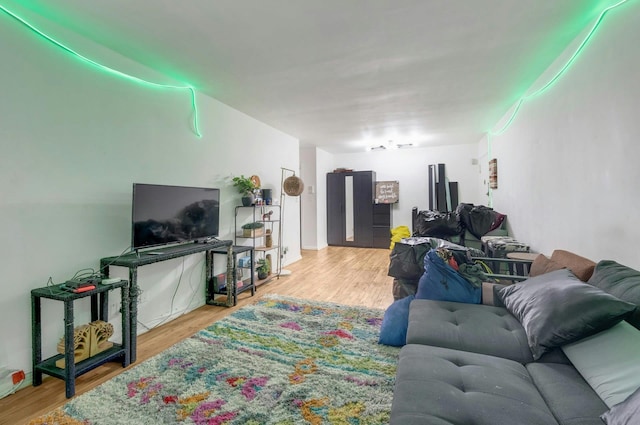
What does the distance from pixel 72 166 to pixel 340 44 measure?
89.9 inches

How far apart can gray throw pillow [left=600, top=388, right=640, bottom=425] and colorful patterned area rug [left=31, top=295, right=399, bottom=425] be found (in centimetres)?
91

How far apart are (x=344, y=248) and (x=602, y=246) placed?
17.5ft

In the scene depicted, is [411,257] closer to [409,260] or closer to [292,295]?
[409,260]

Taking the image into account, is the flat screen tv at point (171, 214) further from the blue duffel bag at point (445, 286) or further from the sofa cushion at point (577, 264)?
the sofa cushion at point (577, 264)

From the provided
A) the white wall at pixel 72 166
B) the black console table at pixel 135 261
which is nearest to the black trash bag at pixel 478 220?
the black console table at pixel 135 261

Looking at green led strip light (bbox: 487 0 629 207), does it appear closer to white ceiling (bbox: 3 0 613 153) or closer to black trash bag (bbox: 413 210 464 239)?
white ceiling (bbox: 3 0 613 153)

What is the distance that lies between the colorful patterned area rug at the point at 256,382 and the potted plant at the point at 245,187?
1.74 meters

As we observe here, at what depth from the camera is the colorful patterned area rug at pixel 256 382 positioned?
5.06ft

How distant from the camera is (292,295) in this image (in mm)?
3543

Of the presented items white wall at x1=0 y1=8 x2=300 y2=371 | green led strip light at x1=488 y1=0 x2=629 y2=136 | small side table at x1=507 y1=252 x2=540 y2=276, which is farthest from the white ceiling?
small side table at x1=507 y1=252 x2=540 y2=276

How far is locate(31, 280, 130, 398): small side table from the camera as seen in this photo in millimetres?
1747

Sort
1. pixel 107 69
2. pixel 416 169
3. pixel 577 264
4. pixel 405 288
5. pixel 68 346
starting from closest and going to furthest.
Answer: pixel 68 346 < pixel 577 264 < pixel 107 69 < pixel 405 288 < pixel 416 169

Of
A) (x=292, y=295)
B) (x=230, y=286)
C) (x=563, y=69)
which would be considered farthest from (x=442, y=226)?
(x=230, y=286)

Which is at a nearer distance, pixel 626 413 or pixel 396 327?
pixel 626 413
